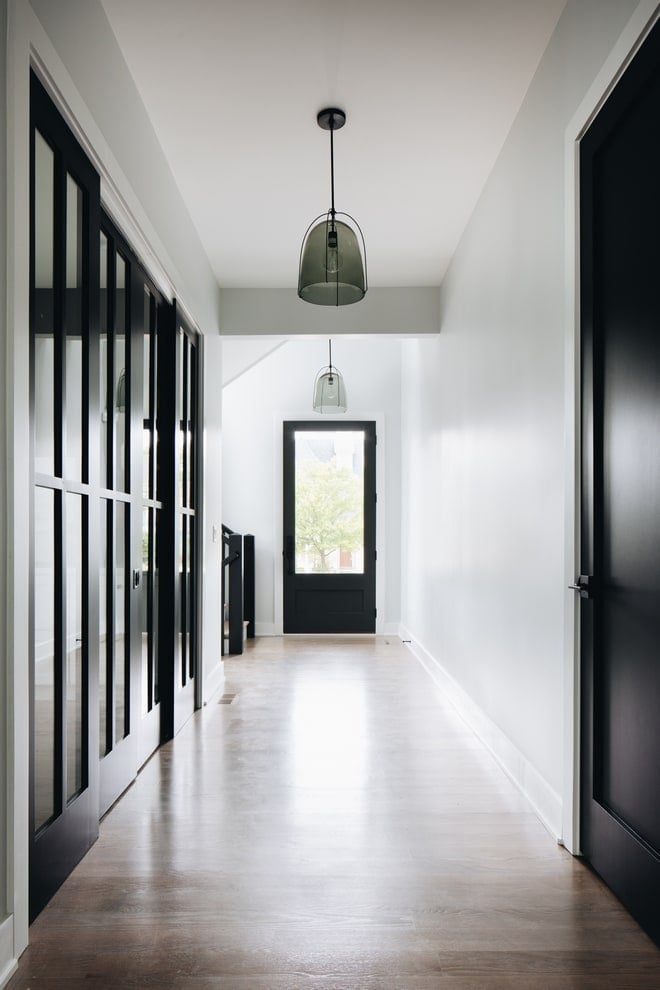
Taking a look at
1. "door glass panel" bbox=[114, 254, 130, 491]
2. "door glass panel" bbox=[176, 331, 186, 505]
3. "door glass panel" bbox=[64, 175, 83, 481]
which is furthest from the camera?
"door glass panel" bbox=[176, 331, 186, 505]

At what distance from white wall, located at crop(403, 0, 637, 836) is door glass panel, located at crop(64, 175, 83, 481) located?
1.59m

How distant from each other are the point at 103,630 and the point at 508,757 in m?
1.79

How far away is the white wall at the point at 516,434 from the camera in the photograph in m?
2.56

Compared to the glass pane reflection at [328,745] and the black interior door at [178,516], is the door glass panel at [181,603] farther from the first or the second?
the glass pane reflection at [328,745]

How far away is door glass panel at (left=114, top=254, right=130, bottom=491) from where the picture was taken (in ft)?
9.43

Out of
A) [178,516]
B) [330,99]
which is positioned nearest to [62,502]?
[178,516]

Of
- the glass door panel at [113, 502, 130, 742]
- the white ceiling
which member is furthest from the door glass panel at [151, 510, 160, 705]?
the white ceiling

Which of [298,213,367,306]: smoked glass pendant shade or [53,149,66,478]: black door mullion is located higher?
[298,213,367,306]: smoked glass pendant shade

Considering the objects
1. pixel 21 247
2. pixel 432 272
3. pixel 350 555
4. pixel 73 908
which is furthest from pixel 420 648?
pixel 21 247

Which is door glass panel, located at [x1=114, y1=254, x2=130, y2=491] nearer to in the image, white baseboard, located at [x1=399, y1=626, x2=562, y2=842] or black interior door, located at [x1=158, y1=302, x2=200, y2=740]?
black interior door, located at [x1=158, y1=302, x2=200, y2=740]

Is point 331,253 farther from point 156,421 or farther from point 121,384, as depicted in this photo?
point 156,421

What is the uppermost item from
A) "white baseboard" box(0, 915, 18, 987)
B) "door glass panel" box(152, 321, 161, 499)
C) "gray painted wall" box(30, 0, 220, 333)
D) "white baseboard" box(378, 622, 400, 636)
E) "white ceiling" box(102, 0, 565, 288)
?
"white ceiling" box(102, 0, 565, 288)

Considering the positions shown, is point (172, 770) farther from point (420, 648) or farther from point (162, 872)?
point (420, 648)

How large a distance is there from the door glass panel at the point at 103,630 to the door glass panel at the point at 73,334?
368 millimetres
